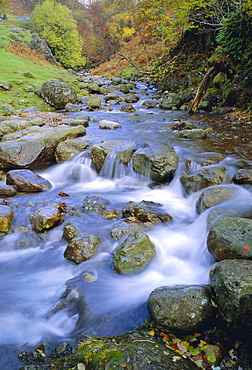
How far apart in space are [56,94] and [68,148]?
373 inches

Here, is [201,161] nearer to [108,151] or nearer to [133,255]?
[108,151]

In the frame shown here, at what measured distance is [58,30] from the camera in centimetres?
3653

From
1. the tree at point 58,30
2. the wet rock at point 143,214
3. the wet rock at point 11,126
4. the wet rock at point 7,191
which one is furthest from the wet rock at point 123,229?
the tree at point 58,30

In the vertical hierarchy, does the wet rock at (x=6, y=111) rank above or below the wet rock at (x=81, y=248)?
above

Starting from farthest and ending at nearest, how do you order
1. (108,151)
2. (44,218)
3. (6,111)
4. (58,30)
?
(58,30) < (6,111) < (108,151) < (44,218)

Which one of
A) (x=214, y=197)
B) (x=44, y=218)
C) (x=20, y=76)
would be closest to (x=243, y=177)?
(x=214, y=197)

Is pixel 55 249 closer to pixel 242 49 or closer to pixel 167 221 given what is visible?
pixel 167 221

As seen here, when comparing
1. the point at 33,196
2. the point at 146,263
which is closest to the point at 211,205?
the point at 146,263

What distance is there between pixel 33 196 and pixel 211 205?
430 centimetres

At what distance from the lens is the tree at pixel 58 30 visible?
118 feet

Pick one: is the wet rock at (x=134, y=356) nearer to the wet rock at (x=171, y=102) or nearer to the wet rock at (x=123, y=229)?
the wet rock at (x=123, y=229)

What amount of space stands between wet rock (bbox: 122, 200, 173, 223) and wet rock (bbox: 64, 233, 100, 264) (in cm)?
109

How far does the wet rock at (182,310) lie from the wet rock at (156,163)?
422 centimetres

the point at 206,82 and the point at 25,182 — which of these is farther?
the point at 206,82
